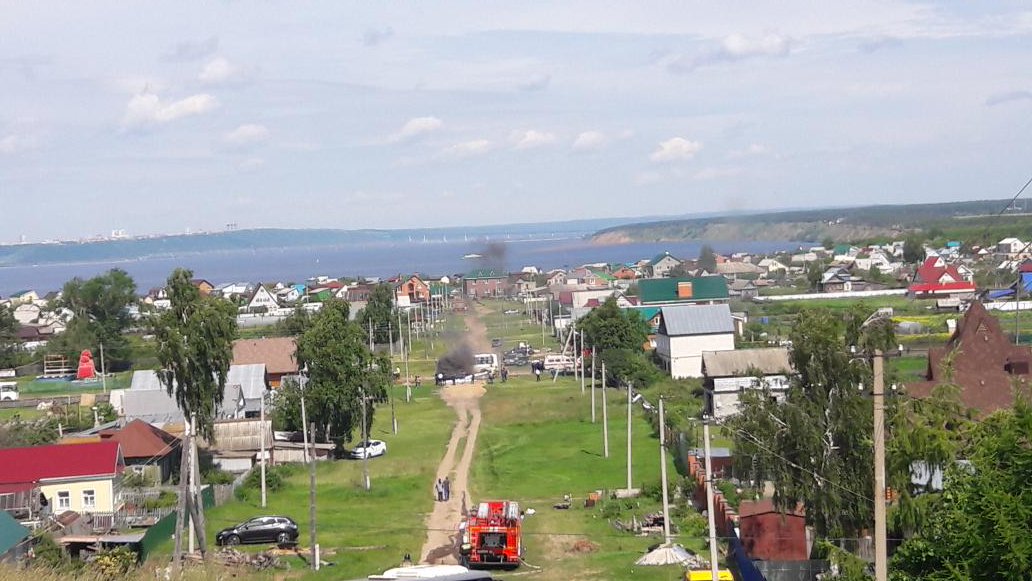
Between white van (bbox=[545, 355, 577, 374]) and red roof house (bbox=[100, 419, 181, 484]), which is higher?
red roof house (bbox=[100, 419, 181, 484])

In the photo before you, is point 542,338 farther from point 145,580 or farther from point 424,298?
point 145,580

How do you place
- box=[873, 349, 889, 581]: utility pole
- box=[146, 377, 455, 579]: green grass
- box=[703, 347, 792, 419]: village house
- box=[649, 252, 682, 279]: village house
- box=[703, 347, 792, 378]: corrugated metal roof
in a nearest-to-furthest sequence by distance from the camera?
box=[873, 349, 889, 581]: utility pole → box=[146, 377, 455, 579]: green grass → box=[703, 347, 792, 419]: village house → box=[703, 347, 792, 378]: corrugated metal roof → box=[649, 252, 682, 279]: village house

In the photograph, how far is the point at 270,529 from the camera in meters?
22.6

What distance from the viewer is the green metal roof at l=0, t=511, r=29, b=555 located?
19733 mm

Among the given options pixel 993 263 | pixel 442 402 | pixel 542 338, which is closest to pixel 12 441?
pixel 442 402

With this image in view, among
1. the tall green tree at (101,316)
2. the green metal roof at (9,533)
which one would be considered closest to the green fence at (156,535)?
the green metal roof at (9,533)

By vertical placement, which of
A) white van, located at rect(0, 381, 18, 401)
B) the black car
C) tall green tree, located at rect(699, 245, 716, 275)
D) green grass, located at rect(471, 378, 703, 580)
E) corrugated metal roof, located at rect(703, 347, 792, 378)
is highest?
tall green tree, located at rect(699, 245, 716, 275)

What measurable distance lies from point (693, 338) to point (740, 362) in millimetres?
9759

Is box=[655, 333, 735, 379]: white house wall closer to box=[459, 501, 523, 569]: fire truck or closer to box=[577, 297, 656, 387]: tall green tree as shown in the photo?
box=[577, 297, 656, 387]: tall green tree

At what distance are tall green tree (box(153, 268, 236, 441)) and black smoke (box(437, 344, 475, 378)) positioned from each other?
25209 mm

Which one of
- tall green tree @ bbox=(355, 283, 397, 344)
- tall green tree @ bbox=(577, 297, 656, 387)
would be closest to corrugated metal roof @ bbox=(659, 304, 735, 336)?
tall green tree @ bbox=(577, 297, 656, 387)

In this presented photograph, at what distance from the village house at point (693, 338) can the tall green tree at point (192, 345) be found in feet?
83.7

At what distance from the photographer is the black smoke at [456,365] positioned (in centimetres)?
5169

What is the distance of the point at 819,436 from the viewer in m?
19.7
